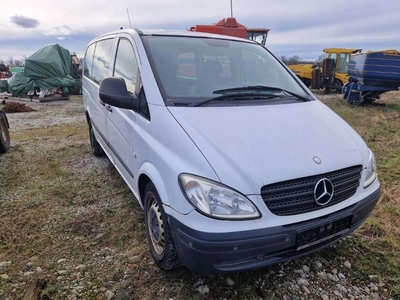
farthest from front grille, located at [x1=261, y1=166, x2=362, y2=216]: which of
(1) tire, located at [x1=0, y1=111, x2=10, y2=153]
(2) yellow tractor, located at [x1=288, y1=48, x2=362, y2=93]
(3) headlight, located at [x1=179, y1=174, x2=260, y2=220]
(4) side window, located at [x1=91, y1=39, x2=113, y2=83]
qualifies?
(2) yellow tractor, located at [x1=288, y1=48, x2=362, y2=93]

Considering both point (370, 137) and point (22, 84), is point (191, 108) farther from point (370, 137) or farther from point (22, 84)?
point (22, 84)

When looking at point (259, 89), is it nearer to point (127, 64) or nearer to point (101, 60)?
point (127, 64)

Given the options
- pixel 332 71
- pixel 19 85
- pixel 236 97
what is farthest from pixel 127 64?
pixel 332 71

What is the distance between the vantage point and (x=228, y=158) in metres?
1.81

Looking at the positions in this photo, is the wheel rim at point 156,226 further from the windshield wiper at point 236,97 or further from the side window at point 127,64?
the side window at point 127,64

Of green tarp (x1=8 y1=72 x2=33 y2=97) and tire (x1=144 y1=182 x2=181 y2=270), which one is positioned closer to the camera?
tire (x1=144 y1=182 x2=181 y2=270)

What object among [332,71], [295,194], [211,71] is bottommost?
[332,71]

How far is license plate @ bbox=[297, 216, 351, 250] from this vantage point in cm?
185

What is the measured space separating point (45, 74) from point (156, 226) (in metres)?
14.3

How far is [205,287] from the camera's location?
2.15 metres

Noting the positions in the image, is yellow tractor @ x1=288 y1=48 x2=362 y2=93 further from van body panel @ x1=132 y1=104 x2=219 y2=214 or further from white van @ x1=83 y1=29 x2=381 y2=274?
van body panel @ x1=132 y1=104 x2=219 y2=214

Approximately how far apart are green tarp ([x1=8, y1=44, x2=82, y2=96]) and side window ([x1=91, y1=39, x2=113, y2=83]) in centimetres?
1153

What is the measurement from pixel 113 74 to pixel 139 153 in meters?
1.26

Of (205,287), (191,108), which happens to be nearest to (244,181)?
(191,108)
